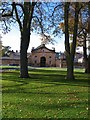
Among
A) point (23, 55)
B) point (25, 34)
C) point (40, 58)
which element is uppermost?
point (25, 34)

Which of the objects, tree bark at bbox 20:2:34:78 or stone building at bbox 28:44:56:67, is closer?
tree bark at bbox 20:2:34:78

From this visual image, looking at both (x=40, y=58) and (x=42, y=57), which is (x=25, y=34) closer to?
(x=40, y=58)

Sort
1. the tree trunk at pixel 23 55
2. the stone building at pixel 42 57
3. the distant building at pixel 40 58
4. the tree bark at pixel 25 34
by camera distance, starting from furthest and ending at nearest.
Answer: the stone building at pixel 42 57 < the distant building at pixel 40 58 < the tree bark at pixel 25 34 < the tree trunk at pixel 23 55

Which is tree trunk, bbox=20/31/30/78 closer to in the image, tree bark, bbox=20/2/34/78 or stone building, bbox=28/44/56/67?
tree bark, bbox=20/2/34/78

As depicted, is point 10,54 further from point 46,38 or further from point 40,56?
point 46,38

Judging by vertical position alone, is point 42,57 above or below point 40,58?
above

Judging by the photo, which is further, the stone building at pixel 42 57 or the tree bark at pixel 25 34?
the stone building at pixel 42 57

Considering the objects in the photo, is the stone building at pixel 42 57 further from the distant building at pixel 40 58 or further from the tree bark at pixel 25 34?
the tree bark at pixel 25 34

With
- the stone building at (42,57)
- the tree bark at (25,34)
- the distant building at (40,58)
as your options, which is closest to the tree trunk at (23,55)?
the tree bark at (25,34)

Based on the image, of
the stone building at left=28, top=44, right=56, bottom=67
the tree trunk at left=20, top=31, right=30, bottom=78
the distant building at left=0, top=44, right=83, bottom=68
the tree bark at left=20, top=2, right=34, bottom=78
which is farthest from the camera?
the stone building at left=28, top=44, right=56, bottom=67

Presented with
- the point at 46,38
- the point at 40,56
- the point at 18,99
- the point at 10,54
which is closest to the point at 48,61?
the point at 40,56

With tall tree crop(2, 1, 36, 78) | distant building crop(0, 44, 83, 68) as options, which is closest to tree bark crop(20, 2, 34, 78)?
tall tree crop(2, 1, 36, 78)

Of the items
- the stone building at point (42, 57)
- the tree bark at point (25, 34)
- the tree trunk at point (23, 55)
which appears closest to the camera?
the tree trunk at point (23, 55)

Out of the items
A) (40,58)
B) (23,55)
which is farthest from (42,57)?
(23,55)
